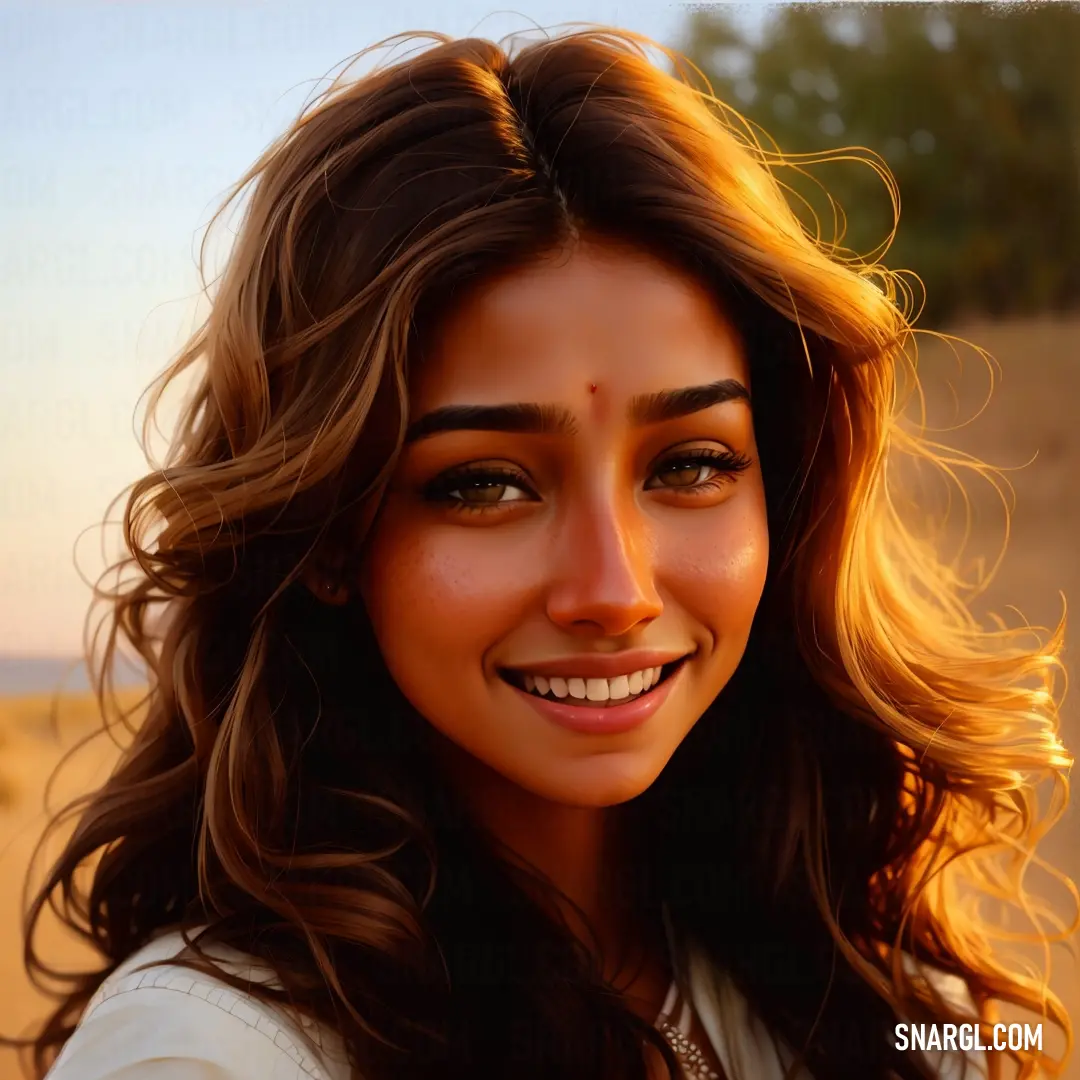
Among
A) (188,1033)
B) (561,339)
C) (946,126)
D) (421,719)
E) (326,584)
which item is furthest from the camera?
(946,126)

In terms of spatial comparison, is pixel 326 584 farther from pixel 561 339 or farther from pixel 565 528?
pixel 561 339

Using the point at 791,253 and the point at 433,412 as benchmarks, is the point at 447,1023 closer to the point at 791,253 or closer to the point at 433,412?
the point at 433,412

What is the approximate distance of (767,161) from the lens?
2.04 metres

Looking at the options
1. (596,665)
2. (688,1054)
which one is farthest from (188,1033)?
(688,1054)

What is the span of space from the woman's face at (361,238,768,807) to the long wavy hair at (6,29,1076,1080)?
6 centimetres

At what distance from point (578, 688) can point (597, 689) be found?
0.02 metres

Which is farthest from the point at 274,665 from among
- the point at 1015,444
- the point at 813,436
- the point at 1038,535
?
the point at 1015,444

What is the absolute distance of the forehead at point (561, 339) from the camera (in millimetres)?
1555

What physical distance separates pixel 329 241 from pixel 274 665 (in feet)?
1.86

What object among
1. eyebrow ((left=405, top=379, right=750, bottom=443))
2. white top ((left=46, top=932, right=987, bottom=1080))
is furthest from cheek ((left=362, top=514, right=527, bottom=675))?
white top ((left=46, top=932, right=987, bottom=1080))

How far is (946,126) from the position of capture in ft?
30.6

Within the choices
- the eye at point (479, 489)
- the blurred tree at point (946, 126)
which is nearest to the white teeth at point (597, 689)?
the eye at point (479, 489)

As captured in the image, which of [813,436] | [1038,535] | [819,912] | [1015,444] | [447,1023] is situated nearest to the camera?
[447,1023]

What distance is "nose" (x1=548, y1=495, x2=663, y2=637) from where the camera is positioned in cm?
152
